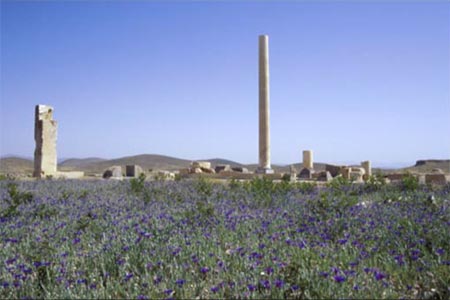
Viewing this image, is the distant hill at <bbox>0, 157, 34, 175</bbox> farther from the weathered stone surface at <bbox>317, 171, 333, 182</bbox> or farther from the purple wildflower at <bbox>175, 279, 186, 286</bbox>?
the purple wildflower at <bbox>175, 279, 186, 286</bbox>

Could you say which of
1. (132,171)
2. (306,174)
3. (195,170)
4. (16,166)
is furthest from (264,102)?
(16,166)

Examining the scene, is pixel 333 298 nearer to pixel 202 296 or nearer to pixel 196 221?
pixel 202 296

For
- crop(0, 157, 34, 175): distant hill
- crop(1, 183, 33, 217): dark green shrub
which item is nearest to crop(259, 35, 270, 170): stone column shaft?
crop(0, 157, 34, 175): distant hill

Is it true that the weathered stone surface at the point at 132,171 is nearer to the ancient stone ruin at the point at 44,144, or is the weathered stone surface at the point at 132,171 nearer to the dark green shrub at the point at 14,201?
the ancient stone ruin at the point at 44,144

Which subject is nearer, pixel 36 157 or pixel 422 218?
pixel 422 218

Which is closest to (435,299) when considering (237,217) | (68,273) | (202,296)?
(202,296)

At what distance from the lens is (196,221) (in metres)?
6.77

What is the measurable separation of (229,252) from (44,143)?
21.4 meters

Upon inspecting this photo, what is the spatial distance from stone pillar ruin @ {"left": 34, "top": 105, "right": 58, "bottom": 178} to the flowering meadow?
16502 millimetres

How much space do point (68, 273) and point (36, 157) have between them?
2151 cm

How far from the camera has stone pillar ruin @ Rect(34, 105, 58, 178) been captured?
23.9m

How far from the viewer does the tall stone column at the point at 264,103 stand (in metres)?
28.3

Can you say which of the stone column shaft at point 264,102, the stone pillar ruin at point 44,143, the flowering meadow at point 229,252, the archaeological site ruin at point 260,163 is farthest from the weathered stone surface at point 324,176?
the flowering meadow at point 229,252

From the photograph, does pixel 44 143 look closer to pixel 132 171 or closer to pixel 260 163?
pixel 132 171
